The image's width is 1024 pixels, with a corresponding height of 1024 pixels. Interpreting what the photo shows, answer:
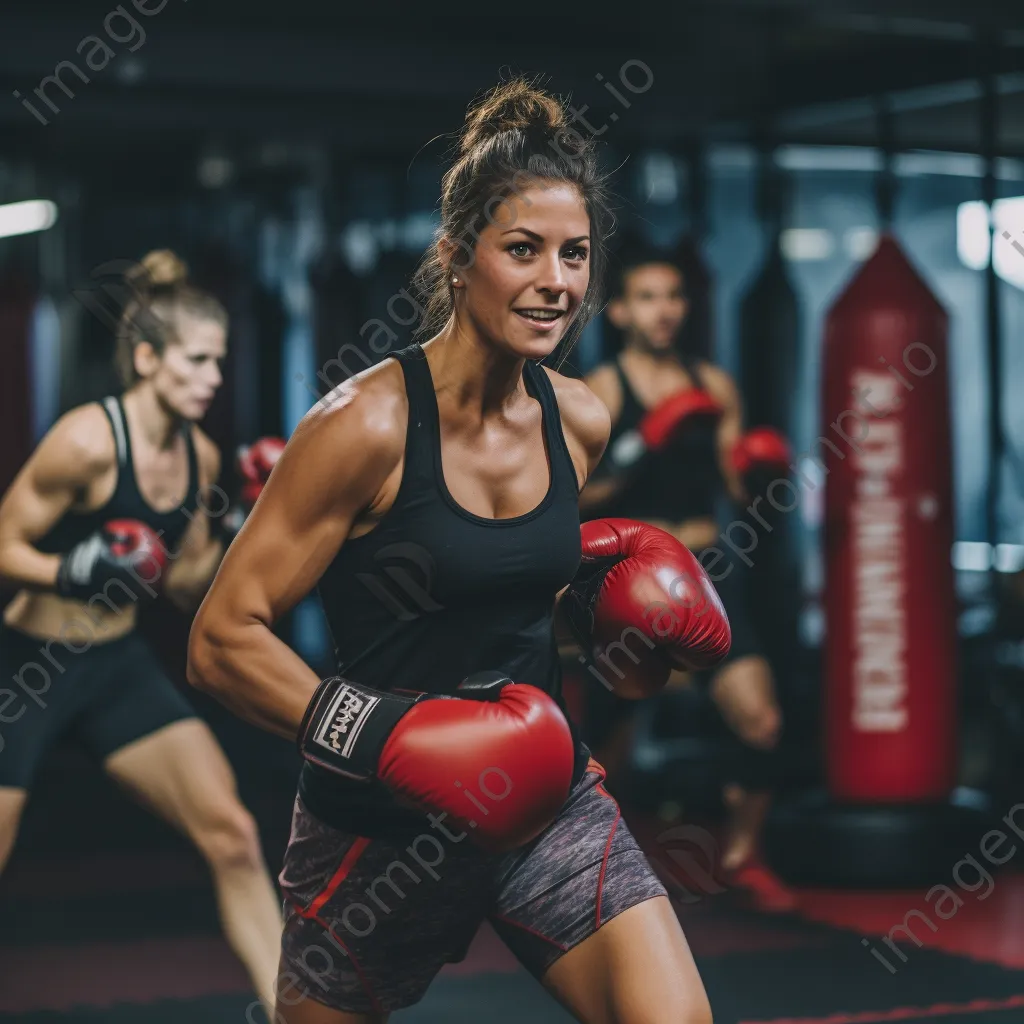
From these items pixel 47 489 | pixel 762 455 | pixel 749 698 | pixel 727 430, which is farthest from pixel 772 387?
pixel 47 489

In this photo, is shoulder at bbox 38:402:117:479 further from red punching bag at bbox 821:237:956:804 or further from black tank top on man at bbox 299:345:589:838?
red punching bag at bbox 821:237:956:804

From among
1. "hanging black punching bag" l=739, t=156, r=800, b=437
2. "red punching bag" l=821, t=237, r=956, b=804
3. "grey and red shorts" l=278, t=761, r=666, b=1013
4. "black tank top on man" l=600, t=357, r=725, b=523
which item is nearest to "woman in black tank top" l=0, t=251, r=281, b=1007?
"grey and red shorts" l=278, t=761, r=666, b=1013

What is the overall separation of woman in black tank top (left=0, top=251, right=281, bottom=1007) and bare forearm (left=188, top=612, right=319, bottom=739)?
1.27 m

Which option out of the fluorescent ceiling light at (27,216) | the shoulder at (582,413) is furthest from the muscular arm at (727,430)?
the fluorescent ceiling light at (27,216)

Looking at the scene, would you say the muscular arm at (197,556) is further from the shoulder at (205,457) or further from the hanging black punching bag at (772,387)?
the hanging black punching bag at (772,387)

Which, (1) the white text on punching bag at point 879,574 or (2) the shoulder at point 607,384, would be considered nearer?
(1) the white text on punching bag at point 879,574

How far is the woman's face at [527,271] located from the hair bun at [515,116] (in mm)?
120

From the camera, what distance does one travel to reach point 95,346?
8.54 m

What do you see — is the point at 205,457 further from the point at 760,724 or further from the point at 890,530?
the point at 890,530

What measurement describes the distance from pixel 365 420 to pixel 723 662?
2.64 metres

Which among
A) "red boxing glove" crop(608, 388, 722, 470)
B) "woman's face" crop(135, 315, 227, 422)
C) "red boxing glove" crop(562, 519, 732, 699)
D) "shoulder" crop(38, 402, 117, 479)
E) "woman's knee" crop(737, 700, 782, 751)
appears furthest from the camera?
"woman's knee" crop(737, 700, 782, 751)

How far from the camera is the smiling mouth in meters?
1.85

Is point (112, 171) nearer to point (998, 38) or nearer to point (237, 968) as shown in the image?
point (998, 38)

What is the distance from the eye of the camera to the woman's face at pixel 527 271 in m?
1.84
